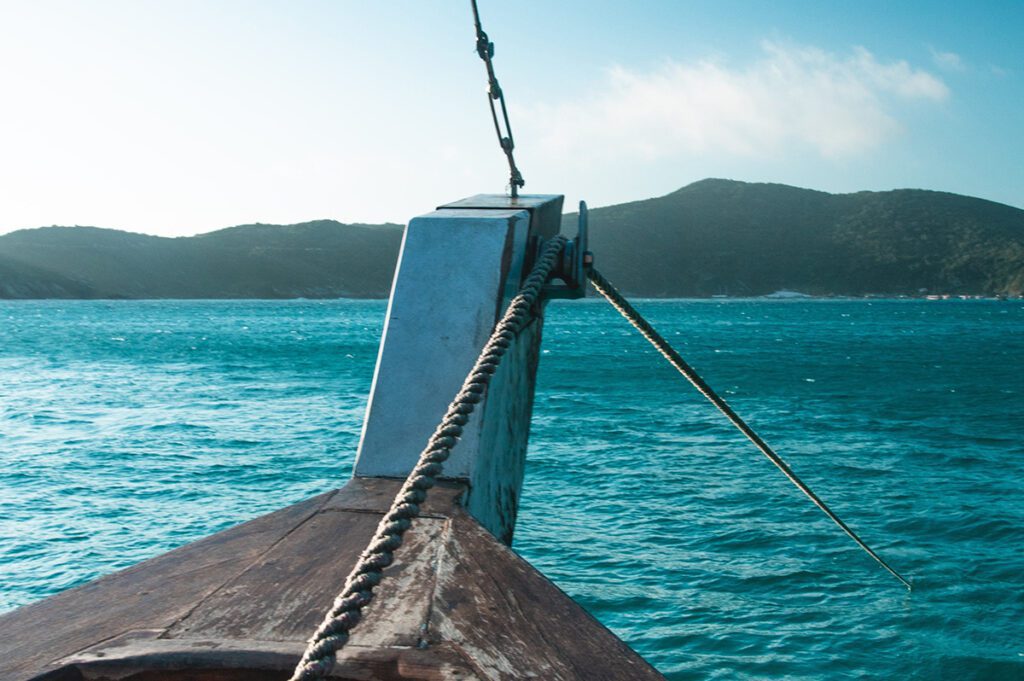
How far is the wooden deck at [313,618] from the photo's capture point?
1.69 metres

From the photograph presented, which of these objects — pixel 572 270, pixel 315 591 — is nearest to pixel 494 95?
pixel 572 270

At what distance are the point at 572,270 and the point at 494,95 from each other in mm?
1128

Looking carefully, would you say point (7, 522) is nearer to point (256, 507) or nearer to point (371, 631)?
point (256, 507)

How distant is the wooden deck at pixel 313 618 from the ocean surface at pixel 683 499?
6703 mm

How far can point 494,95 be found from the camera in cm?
423

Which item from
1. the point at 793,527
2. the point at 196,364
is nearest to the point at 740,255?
the point at 196,364

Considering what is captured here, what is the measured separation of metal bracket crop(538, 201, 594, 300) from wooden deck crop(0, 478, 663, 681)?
56.8 inches

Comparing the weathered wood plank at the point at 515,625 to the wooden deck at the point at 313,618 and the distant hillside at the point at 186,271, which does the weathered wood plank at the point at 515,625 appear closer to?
the wooden deck at the point at 313,618

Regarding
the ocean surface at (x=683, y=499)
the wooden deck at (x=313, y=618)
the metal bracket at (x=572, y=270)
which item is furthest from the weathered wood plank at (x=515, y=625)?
the ocean surface at (x=683, y=499)

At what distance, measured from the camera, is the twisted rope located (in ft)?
4.87

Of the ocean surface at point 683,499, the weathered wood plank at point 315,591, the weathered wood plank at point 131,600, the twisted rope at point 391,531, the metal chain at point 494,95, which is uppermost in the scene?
the metal chain at point 494,95

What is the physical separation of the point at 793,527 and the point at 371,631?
12.3m

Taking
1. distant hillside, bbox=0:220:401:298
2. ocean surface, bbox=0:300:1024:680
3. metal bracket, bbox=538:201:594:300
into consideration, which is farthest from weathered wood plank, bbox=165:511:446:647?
distant hillside, bbox=0:220:401:298

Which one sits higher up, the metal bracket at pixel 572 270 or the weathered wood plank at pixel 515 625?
the metal bracket at pixel 572 270
